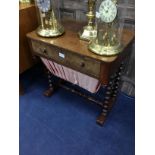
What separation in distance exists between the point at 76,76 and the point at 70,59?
0.23 m

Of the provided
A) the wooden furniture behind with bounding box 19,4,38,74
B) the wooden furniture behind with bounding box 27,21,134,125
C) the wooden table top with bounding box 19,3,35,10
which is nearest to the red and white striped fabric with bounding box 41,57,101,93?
the wooden furniture behind with bounding box 27,21,134,125

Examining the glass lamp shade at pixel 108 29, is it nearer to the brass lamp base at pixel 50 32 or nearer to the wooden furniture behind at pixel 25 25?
the brass lamp base at pixel 50 32

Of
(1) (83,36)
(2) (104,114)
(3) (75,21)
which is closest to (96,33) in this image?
(1) (83,36)

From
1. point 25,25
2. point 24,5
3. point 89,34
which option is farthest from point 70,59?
point 24,5

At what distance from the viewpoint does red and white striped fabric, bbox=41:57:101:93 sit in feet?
4.12

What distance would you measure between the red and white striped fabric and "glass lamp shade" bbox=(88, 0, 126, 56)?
279 millimetres

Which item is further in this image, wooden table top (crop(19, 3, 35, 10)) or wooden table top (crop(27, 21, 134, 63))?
wooden table top (crop(19, 3, 35, 10))

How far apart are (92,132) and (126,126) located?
0.27 meters

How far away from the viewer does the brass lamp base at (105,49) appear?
3.23 ft

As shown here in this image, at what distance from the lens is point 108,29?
1.03m

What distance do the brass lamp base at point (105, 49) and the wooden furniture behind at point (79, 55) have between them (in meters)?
0.02

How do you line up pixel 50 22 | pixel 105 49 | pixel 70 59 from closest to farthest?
pixel 105 49 → pixel 70 59 → pixel 50 22

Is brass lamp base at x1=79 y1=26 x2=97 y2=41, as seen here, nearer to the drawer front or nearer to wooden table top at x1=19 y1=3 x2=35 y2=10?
the drawer front

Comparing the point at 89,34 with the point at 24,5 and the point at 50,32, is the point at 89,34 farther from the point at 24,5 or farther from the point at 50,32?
the point at 24,5
